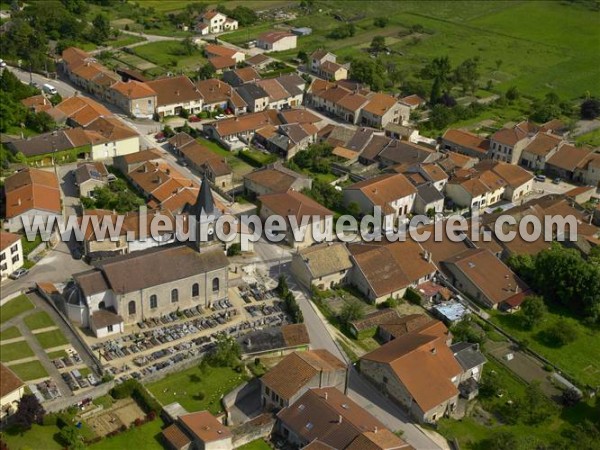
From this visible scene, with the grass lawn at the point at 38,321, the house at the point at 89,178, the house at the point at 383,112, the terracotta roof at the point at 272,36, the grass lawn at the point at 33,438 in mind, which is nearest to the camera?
the grass lawn at the point at 33,438

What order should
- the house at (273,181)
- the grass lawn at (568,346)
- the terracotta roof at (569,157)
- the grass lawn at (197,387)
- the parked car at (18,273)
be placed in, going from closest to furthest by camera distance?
the grass lawn at (197,387)
the grass lawn at (568,346)
the parked car at (18,273)
the house at (273,181)
the terracotta roof at (569,157)

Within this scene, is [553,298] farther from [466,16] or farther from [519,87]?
[466,16]

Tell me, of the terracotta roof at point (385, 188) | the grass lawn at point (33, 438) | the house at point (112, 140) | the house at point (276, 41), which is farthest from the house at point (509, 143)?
the grass lawn at point (33, 438)

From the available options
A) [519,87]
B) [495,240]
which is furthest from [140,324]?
[519,87]

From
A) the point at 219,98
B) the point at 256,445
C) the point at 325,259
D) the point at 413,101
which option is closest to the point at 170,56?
the point at 219,98

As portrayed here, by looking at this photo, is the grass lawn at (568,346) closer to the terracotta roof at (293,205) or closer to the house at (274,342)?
the house at (274,342)

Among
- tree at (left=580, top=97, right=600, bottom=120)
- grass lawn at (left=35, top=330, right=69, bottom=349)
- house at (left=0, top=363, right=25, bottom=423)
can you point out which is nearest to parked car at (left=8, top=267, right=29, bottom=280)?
grass lawn at (left=35, top=330, right=69, bottom=349)
